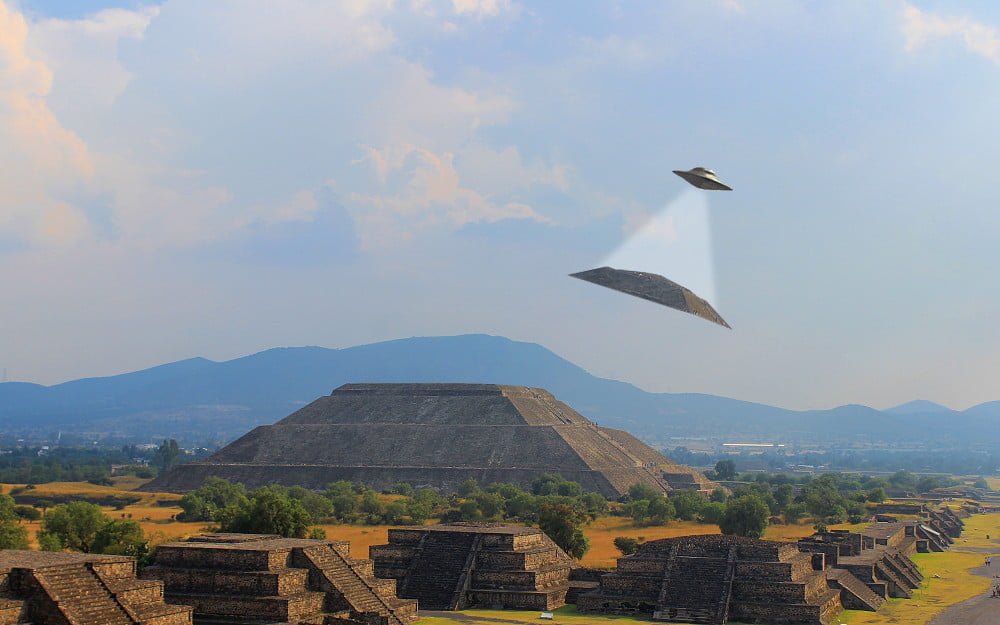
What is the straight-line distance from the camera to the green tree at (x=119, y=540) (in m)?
56.8

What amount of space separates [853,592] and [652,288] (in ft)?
62.7

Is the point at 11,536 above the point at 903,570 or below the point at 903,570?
above

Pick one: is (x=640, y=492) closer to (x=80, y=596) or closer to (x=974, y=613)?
(x=974, y=613)

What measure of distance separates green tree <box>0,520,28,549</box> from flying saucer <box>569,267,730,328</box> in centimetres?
2782

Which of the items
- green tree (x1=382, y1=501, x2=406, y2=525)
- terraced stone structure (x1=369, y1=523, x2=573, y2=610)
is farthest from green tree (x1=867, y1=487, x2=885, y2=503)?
terraced stone structure (x1=369, y1=523, x2=573, y2=610)

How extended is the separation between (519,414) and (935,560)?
245 feet

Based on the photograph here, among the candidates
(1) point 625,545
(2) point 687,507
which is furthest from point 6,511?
(2) point 687,507

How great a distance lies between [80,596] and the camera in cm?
4084

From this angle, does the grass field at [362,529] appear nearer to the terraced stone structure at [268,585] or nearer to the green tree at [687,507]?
the green tree at [687,507]

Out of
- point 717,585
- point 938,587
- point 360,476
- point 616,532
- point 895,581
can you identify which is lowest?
point 938,587

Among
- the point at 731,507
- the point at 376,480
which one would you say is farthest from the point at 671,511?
the point at 376,480

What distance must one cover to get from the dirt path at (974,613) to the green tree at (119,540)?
34.5 meters

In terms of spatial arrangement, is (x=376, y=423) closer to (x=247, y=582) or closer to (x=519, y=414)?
(x=519, y=414)

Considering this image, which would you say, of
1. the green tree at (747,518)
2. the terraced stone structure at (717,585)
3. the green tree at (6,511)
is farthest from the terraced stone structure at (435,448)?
the terraced stone structure at (717,585)
